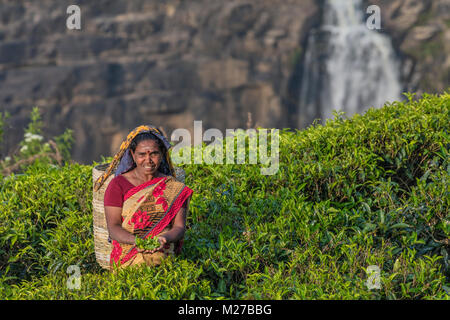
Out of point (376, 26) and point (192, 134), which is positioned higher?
point (376, 26)

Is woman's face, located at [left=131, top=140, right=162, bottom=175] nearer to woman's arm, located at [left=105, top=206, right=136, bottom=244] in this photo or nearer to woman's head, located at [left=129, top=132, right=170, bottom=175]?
woman's head, located at [left=129, top=132, right=170, bottom=175]

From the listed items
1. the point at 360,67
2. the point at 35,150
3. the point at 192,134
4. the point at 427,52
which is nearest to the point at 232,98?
the point at 192,134

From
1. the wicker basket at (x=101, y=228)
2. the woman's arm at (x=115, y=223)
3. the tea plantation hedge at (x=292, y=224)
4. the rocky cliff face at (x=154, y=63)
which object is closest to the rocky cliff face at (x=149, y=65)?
the rocky cliff face at (x=154, y=63)

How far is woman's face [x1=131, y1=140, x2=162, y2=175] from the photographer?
127 inches

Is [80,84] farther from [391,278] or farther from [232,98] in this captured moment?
[391,278]

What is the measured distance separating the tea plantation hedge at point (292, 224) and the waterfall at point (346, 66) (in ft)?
36.8

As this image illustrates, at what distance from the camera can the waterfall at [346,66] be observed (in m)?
16.1

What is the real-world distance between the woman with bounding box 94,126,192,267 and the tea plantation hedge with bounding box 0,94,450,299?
0.51 ft

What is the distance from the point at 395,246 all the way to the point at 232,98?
13.4m

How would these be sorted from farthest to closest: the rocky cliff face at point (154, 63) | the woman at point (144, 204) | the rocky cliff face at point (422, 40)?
1. the rocky cliff face at point (154, 63)
2. the rocky cliff face at point (422, 40)
3. the woman at point (144, 204)

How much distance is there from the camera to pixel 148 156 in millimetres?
3240

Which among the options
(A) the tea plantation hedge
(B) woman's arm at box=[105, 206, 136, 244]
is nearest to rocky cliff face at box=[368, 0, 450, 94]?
(A) the tea plantation hedge

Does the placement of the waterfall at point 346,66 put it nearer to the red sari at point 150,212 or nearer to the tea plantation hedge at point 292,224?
the tea plantation hedge at point 292,224

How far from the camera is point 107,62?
1694 cm
